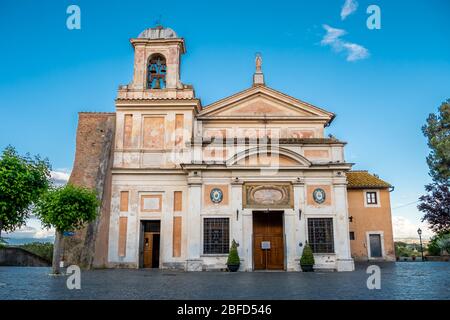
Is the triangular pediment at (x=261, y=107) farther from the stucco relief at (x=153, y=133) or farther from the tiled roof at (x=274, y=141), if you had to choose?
the tiled roof at (x=274, y=141)

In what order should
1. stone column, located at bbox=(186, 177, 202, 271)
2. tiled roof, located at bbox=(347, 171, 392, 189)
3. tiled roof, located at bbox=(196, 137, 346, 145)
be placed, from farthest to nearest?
tiled roof, located at bbox=(347, 171, 392, 189)
tiled roof, located at bbox=(196, 137, 346, 145)
stone column, located at bbox=(186, 177, 202, 271)

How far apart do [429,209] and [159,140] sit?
2267 cm

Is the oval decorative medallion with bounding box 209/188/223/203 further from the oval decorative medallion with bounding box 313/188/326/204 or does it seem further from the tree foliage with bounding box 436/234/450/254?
the tree foliage with bounding box 436/234/450/254

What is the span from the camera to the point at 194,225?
22.6 metres

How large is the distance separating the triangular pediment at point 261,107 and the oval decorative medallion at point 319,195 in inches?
217

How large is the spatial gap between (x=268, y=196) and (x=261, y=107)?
6.61m

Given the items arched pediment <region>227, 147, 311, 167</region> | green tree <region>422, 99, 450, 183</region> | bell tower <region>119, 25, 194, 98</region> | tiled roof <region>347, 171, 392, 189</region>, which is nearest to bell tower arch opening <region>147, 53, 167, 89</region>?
bell tower <region>119, 25, 194, 98</region>

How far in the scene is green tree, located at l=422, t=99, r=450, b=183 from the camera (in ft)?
109

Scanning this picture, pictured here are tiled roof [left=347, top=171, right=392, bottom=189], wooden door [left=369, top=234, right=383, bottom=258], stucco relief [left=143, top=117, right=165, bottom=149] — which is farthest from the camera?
tiled roof [left=347, top=171, right=392, bottom=189]

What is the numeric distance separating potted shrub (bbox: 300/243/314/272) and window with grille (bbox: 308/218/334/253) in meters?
0.95

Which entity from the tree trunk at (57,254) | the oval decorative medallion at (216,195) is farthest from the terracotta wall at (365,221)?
the tree trunk at (57,254)

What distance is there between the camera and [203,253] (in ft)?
73.9
